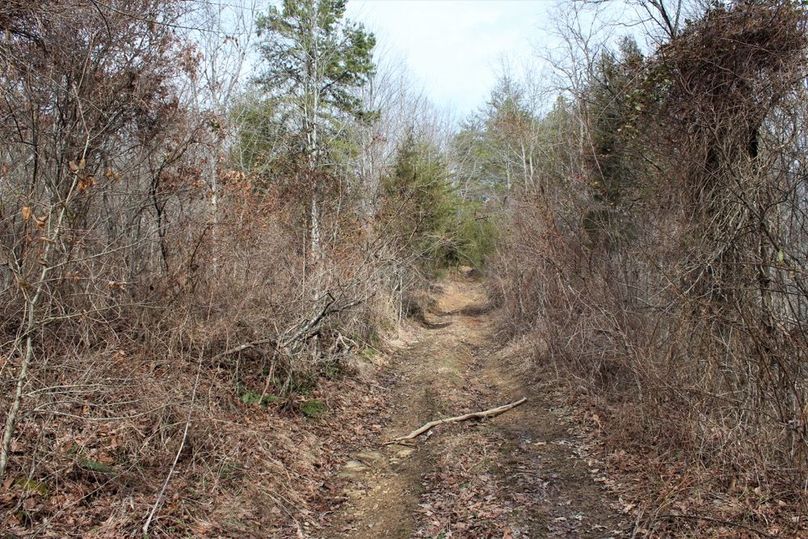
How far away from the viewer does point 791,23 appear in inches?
242

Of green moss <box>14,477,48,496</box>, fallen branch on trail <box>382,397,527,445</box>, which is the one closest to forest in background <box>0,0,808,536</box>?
green moss <box>14,477,48,496</box>

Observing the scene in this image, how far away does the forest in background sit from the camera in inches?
206

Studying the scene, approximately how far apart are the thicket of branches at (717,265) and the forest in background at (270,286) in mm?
34

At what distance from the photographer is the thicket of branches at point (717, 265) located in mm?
5406

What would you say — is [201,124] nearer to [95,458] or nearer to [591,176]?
[95,458]

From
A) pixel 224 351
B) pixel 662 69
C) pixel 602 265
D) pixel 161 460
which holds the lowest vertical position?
pixel 161 460

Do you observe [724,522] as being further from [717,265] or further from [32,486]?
[32,486]

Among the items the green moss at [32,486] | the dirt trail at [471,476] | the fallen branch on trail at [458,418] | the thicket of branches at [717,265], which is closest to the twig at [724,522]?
the thicket of branches at [717,265]

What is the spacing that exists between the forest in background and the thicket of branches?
3 cm

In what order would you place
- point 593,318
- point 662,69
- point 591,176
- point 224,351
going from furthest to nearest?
1. point 591,176
2. point 593,318
3. point 224,351
4. point 662,69

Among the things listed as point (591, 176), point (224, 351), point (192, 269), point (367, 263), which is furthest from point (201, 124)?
point (591, 176)

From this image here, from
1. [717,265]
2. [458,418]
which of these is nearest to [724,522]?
[717,265]

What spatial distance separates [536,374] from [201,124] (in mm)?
8295

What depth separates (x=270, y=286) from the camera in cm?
936
